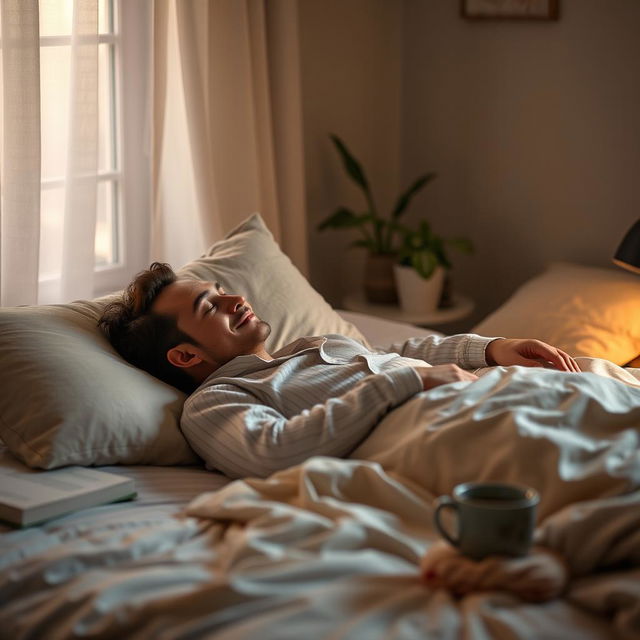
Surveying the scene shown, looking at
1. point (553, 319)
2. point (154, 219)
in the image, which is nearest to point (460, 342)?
point (553, 319)

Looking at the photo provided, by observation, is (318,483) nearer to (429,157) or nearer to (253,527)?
(253,527)

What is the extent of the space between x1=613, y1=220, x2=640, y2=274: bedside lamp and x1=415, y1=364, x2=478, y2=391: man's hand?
2.89ft

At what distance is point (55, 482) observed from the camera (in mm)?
1589

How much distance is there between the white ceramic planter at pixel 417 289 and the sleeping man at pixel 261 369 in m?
1.01

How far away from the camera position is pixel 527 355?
2023 millimetres

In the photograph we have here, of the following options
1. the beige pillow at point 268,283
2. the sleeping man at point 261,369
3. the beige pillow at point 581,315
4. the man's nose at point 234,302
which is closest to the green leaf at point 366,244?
the beige pillow at point 581,315

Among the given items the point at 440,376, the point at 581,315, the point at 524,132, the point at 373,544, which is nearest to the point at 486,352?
the point at 440,376

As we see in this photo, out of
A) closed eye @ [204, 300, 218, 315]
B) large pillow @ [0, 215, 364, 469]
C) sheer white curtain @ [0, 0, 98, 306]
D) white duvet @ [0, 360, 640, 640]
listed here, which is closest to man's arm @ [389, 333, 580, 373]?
white duvet @ [0, 360, 640, 640]

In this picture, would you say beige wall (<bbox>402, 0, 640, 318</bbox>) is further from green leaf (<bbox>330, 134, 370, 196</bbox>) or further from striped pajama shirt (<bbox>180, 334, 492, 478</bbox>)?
striped pajama shirt (<bbox>180, 334, 492, 478</bbox>)

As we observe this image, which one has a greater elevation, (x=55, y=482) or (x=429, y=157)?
(x=429, y=157)

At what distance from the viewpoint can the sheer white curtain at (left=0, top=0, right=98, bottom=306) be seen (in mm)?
2256

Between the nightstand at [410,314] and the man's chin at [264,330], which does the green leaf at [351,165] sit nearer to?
the nightstand at [410,314]

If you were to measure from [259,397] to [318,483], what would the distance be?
0.37 metres

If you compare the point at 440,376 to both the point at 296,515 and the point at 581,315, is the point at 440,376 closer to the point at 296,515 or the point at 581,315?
the point at 296,515
